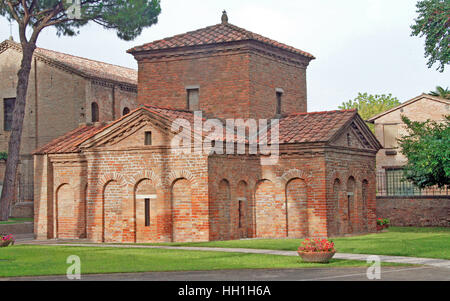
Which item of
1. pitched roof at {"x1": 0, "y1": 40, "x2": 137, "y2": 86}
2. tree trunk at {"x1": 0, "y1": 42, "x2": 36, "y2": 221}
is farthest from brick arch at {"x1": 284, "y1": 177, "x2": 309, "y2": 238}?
pitched roof at {"x1": 0, "y1": 40, "x2": 137, "y2": 86}

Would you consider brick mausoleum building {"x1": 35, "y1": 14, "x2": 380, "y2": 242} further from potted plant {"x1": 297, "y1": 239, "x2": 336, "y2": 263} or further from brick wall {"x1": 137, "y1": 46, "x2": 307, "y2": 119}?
potted plant {"x1": 297, "y1": 239, "x2": 336, "y2": 263}

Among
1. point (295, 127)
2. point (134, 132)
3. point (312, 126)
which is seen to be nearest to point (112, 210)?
point (134, 132)

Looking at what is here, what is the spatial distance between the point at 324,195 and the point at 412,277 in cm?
1270

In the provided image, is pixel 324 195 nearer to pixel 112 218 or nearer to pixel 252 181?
pixel 252 181

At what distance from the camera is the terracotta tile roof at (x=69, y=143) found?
99.7ft

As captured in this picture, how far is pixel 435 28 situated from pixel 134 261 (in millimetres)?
20006

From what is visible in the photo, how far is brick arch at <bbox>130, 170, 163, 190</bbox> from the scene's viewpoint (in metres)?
26.6

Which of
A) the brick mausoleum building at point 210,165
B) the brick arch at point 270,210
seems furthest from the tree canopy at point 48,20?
the brick arch at point 270,210

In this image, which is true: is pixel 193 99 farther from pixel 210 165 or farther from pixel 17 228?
pixel 17 228

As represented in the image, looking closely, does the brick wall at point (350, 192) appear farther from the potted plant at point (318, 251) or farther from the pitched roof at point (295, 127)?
the potted plant at point (318, 251)

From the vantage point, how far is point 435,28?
31.6 m

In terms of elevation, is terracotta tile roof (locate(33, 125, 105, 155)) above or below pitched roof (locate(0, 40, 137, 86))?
below

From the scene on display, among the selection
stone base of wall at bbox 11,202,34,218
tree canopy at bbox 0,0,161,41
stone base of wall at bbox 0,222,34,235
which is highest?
tree canopy at bbox 0,0,161,41

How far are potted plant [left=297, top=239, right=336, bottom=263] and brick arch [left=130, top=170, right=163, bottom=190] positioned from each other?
387 inches
